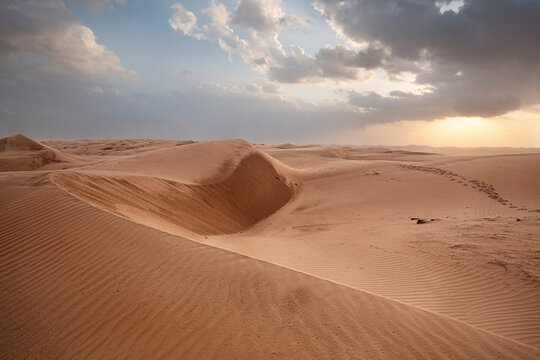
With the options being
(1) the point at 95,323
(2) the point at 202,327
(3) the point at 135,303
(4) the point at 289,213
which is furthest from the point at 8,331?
(4) the point at 289,213

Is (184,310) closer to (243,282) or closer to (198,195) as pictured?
(243,282)

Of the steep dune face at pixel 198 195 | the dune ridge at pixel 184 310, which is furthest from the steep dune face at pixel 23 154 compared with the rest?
the dune ridge at pixel 184 310

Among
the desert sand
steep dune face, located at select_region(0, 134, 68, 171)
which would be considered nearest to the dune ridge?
the desert sand

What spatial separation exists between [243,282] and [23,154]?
1118 inches

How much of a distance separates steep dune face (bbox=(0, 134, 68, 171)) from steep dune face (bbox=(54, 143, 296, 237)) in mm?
13692

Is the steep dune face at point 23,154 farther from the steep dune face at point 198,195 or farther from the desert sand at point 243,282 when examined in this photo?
the desert sand at point 243,282

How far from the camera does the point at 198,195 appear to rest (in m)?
11.3

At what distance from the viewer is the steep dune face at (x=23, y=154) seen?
21500mm

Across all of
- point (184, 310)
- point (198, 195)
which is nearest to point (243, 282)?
point (184, 310)

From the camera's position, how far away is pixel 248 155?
651 inches

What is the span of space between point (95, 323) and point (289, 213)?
390 inches

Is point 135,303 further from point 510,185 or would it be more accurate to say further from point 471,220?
point 510,185

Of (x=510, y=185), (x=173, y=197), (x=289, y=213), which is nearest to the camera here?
(x=173, y=197)

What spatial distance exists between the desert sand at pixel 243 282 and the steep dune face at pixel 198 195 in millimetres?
77
